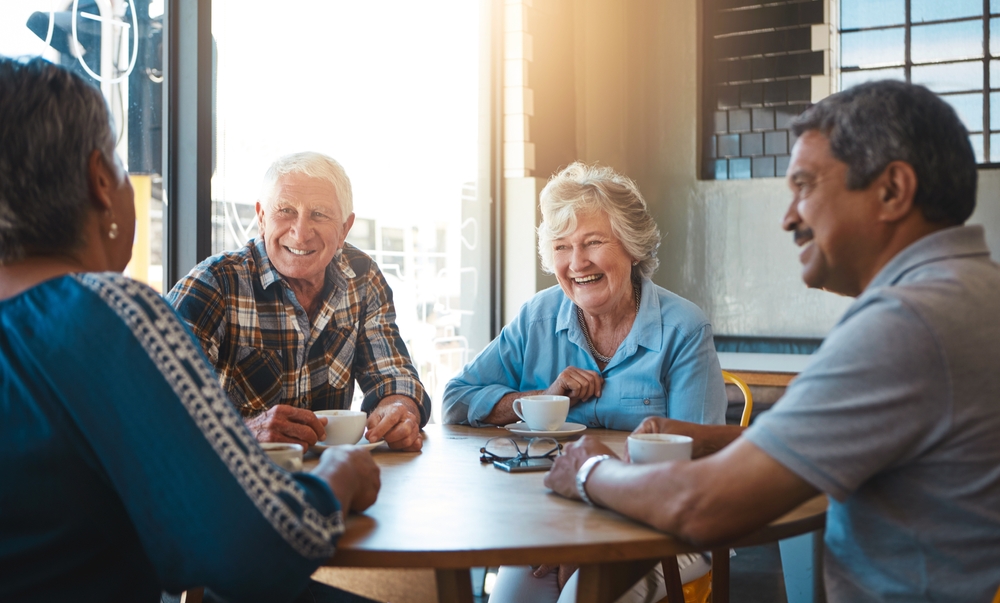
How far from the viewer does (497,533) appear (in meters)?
1.16

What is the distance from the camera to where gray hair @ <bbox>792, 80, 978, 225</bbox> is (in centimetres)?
113

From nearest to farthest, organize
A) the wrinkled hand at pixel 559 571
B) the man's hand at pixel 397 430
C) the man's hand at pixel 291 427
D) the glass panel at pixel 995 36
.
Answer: the man's hand at pixel 291 427, the man's hand at pixel 397 430, the wrinkled hand at pixel 559 571, the glass panel at pixel 995 36

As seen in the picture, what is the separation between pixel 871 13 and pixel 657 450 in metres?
4.10

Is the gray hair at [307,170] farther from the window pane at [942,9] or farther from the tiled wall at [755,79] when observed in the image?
the window pane at [942,9]

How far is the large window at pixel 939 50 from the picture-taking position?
14.2 feet

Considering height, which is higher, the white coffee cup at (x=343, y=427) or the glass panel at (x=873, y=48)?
the glass panel at (x=873, y=48)

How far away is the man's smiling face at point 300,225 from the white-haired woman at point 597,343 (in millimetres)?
494

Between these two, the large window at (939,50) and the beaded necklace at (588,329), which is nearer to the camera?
the beaded necklace at (588,329)

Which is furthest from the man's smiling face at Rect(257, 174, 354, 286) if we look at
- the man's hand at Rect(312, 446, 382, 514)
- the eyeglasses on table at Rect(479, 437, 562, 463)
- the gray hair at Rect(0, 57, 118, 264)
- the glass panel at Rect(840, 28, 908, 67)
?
the glass panel at Rect(840, 28, 908, 67)

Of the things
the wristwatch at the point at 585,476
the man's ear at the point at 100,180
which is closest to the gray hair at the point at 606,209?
the wristwatch at the point at 585,476

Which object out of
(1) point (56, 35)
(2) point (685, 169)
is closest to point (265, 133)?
(1) point (56, 35)

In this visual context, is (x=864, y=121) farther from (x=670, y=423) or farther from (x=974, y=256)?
(x=670, y=423)

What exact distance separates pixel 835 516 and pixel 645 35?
4093mm

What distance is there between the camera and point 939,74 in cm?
445
